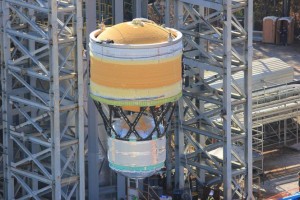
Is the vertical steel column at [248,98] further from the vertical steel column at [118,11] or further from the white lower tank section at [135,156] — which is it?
the white lower tank section at [135,156]

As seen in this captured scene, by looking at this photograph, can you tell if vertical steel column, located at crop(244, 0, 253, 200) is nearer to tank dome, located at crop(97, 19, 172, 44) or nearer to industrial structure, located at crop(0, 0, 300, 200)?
industrial structure, located at crop(0, 0, 300, 200)

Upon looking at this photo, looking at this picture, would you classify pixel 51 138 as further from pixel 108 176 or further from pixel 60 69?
pixel 108 176

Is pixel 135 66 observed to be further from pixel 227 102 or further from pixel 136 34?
pixel 227 102

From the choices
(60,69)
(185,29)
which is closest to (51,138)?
(60,69)

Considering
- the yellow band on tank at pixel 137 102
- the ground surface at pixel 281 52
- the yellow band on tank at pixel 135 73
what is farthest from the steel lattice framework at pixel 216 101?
the ground surface at pixel 281 52

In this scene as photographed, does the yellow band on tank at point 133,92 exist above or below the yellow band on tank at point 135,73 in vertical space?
below

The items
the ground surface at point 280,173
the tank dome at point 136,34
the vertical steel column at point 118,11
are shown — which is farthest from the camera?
the ground surface at point 280,173

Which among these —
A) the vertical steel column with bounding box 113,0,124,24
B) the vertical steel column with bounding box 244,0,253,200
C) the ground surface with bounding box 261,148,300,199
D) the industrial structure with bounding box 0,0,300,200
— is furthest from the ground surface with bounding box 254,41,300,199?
the vertical steel column with bounding box 113,0,124,24
